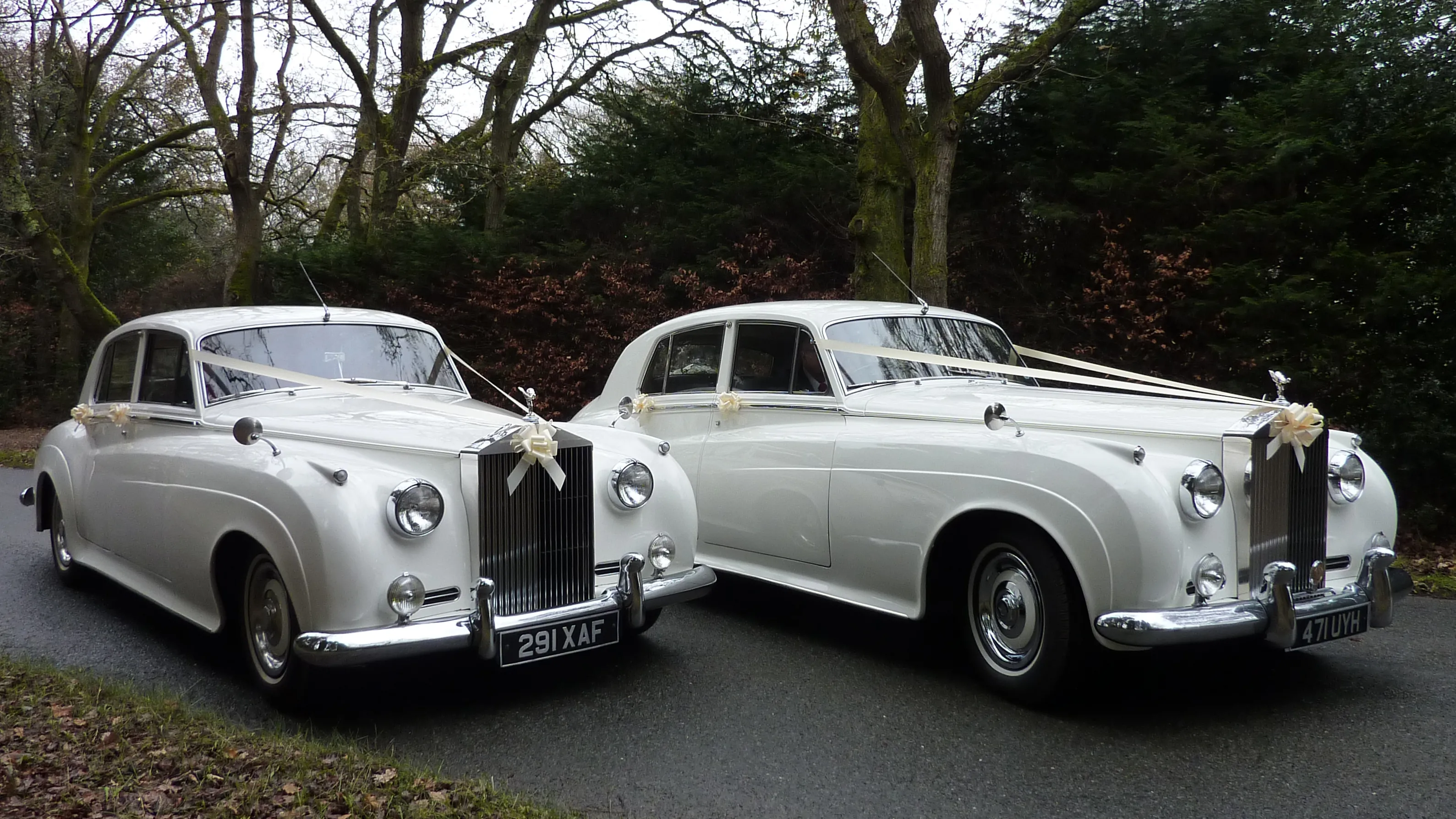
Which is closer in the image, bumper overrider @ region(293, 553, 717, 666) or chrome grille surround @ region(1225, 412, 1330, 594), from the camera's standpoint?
bumper overrider @ region(293, 553, 717, 666)

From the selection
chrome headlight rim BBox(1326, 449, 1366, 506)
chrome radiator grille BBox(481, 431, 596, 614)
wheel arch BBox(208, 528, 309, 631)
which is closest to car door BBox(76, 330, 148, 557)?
wheel arch BBox(208, 528, 309, 631)

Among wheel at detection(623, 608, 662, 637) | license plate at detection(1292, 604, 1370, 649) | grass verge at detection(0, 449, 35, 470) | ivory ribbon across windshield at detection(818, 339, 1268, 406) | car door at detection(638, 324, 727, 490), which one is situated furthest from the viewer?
grass verge at detection(0, 449, 35, 470)

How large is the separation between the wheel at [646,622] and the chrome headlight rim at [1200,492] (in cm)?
226

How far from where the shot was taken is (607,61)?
19016mm

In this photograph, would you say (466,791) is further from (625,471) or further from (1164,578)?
(1164,578)

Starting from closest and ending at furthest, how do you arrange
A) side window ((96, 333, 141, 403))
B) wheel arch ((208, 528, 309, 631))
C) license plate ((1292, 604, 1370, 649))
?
1. license plate ((1292, 604, 1370, 649))
2. wheel arch ((208, 528, 309, 631))
3. side window ((96, 333, 141, 403))

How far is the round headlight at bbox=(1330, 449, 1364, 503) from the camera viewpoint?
4.55 meters

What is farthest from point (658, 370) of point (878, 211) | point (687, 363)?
point (878, 211)

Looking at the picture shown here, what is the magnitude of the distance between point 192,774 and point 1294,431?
4.32 metres

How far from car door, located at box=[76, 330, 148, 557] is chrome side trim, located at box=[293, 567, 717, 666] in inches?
77.4

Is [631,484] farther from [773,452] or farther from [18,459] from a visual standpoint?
[18,459]

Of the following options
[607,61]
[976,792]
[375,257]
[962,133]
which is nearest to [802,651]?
[976,792]

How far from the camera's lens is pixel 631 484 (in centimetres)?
473

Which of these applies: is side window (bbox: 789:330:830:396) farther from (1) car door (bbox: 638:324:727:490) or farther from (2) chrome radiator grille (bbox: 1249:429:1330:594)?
(2) chrome radiator grille (bbox: 1249:429:1330:594)
